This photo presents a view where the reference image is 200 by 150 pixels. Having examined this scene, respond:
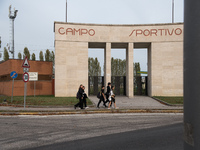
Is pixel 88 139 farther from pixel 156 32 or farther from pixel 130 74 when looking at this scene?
pixel 156 32

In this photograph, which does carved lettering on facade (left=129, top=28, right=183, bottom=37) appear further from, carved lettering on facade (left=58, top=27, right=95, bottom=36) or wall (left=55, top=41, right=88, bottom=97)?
wall (left=55, top=41, right=88, bottom=97)

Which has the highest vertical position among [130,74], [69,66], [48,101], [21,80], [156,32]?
[156,32]

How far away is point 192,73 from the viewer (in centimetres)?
150

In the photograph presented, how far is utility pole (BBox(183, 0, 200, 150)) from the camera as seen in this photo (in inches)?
57.7

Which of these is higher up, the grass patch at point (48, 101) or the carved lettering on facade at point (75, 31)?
the carved lettering on facade at point (75, 31)

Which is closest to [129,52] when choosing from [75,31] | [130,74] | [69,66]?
[130,74]

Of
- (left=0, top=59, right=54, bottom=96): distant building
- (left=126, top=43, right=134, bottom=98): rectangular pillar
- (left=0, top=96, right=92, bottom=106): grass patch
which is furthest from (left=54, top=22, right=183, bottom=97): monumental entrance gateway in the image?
(left=0, top=59, right=54, bottom=96): distant building

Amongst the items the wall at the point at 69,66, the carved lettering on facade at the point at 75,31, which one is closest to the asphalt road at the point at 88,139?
the wall at the point at 69,66

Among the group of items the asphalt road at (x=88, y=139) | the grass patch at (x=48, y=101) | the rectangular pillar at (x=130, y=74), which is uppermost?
the rectangular pillar at (x=130, y=74)

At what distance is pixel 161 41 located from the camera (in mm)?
22453

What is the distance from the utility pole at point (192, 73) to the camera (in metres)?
1.46

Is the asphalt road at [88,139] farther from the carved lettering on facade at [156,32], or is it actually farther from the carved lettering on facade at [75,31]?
the carved lettering on facade at [156,32]

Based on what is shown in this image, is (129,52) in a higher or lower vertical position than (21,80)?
higher

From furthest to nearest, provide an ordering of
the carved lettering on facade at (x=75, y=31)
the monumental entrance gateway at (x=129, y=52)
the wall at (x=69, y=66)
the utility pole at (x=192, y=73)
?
the carved lettering on facade at (x=75, y=31)
the monumental entrance gateway at (x=129, y=52)
the wall at (x=69, y=66)
the utility pole at (x=192, y=73)
